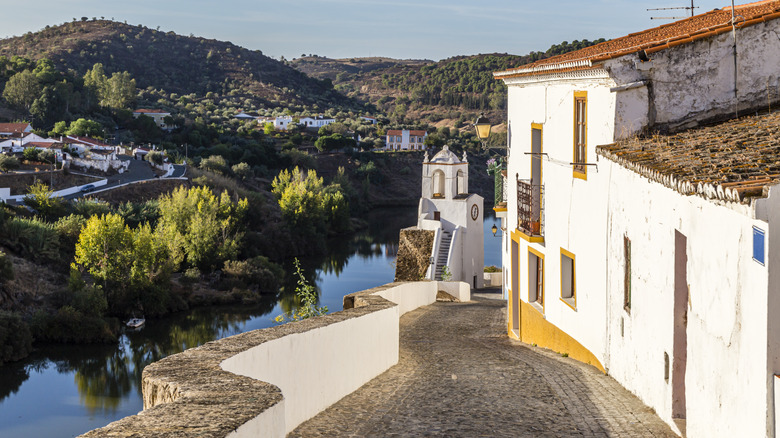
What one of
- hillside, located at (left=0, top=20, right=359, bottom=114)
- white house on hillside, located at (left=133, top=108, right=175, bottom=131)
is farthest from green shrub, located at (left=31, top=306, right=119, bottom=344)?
hillside, located at (left=0, top=20, right=359, bottom=114)

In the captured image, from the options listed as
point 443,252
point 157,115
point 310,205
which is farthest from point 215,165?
point 443,252

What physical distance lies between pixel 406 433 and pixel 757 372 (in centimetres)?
261

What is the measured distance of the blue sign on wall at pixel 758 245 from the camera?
4.58 m

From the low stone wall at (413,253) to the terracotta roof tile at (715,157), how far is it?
65.5ft

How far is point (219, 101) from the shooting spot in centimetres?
10725

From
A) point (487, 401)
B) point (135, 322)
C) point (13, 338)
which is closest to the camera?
point (487, 401)

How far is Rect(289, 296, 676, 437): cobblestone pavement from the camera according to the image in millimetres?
6559

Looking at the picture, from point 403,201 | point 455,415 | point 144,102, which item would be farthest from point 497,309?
point 144,102

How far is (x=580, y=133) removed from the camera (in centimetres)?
1073

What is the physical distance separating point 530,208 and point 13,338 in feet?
73.0

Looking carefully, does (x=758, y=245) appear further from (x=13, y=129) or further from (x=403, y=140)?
(x=403, y=140)

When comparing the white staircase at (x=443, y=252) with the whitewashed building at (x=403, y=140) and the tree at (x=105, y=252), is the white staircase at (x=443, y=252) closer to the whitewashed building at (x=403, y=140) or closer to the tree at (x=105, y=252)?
the tree at (x=105, y=252)

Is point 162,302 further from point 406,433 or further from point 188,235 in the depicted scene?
point 406,433

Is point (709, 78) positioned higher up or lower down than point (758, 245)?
higher up
